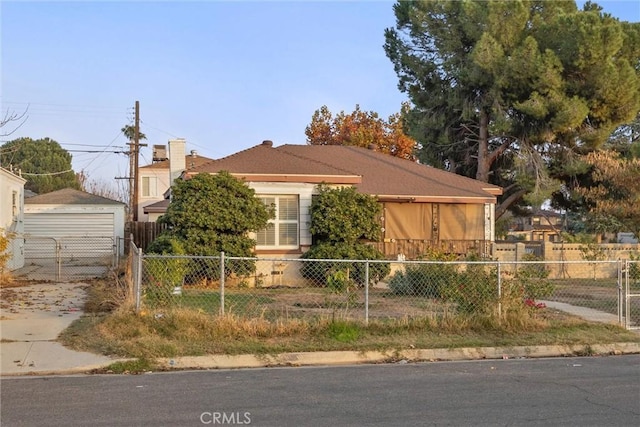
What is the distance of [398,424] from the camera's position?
20.0 ft

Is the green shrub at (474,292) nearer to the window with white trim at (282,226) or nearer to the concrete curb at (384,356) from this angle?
the concrete curb at (384,356)

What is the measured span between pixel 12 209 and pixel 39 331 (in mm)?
13661

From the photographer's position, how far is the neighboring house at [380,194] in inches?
715

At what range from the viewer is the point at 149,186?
47.1 m

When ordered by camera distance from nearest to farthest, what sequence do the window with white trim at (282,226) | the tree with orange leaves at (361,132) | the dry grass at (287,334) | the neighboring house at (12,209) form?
1. the dry grass at (287,334)
2. the window with white trim at (282,226)
3. the neighboring house at (12,209)
4. the tree with orange leaves at (361,132)

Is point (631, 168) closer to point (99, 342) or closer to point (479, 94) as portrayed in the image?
point (479, 94)

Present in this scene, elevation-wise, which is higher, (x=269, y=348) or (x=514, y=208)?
(x=514, y=208)

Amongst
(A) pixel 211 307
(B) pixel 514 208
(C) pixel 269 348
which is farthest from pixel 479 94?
(C) pixel 269 348

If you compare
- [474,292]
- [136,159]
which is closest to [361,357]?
[474,292]

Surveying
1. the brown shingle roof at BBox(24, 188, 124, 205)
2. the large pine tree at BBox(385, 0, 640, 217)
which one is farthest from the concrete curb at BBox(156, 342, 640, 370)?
the brown shingle roof at BBox(24, 188, 124, 205)

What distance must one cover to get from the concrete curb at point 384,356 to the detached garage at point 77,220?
22.8m

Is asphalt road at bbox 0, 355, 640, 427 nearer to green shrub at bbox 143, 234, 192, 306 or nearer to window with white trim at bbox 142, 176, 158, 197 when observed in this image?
green shrub at bbox 143, 234, 192, 306

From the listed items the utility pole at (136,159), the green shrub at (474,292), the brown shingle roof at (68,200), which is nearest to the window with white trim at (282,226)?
the green shrub at (474,292)

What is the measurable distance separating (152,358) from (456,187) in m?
15.7
